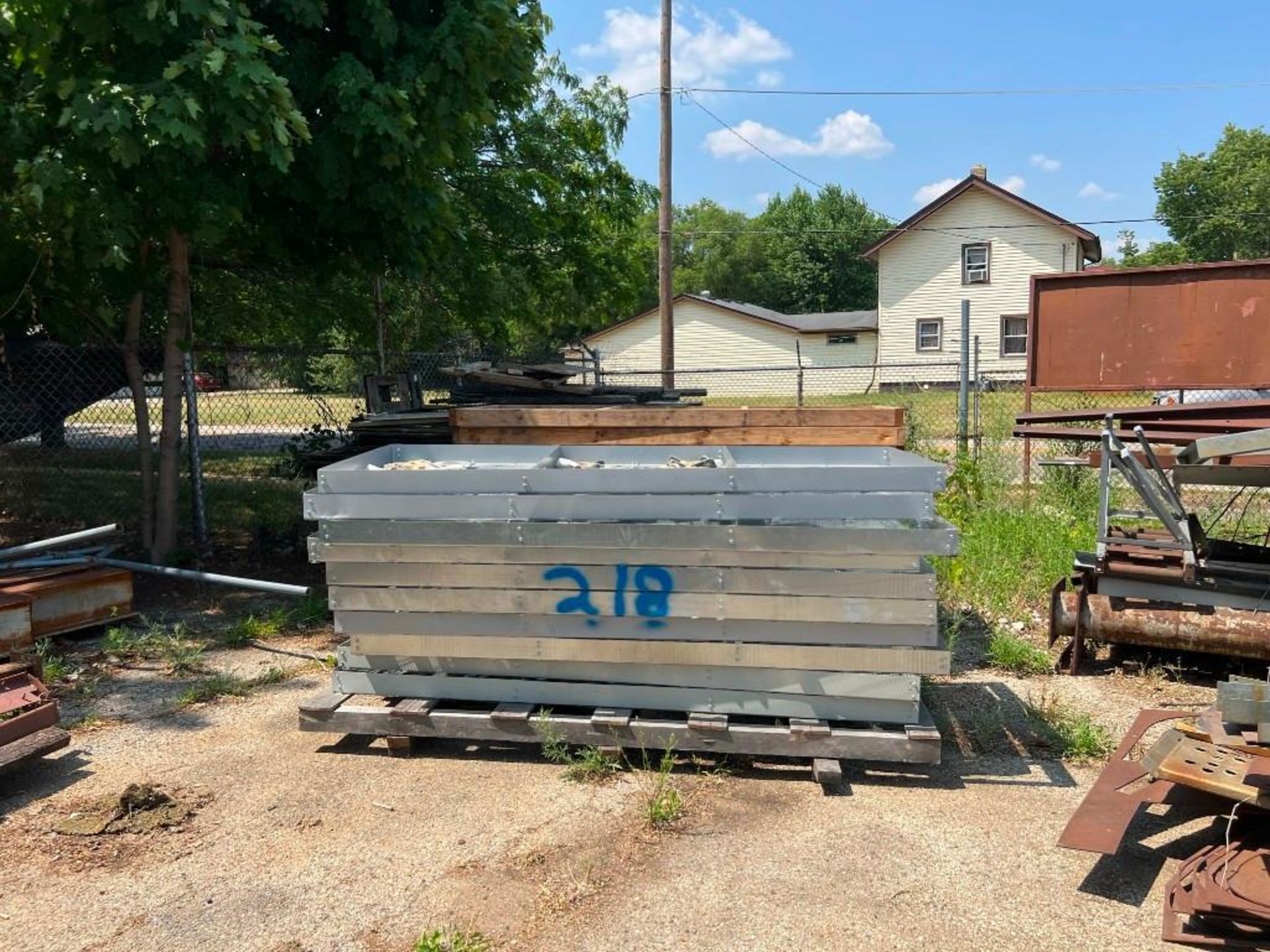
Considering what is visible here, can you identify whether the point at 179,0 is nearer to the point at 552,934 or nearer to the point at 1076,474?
the point at 552,934

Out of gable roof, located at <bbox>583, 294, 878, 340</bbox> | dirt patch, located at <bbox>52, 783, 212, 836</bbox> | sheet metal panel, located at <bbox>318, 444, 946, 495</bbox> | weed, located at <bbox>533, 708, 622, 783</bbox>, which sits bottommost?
dirt patch, located at <bbox>52, 783, 212, 836</bbox>

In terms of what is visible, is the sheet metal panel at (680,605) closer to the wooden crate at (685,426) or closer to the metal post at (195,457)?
the wooden crate at (685,426)

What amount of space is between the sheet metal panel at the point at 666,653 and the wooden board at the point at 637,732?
24cm

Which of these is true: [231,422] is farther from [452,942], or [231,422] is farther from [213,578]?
[452,942]

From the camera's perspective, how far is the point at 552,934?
2.70 metres

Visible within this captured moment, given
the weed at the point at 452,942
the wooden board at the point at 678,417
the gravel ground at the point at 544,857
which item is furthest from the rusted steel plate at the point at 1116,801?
the wooden board at the point at 678,417

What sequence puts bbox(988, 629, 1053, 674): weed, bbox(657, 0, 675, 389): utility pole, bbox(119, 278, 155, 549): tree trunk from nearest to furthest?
bbox(988, 629, 1053, 674): weed, bbox(119, 278, 155, 549): tree trunk, bbox(657, 0, 675, 389): utility pole

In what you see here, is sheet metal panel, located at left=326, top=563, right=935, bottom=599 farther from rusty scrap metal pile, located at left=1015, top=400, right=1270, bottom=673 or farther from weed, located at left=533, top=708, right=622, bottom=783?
rusty scrap metal pile, located at left=1015, top=400, right=1270, bottom=673

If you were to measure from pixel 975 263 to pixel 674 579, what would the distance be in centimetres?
3006

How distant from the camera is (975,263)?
30.6 meters

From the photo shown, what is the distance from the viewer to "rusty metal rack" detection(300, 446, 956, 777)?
11.9 ft

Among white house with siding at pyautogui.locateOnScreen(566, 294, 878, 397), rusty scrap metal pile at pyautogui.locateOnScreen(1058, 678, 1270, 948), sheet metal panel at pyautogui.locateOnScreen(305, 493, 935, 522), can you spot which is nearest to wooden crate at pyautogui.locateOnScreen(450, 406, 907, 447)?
sheet metal panel at pyautogui.locateOnScreen(305, 493, 935, 522)

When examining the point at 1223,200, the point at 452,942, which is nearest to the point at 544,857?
the point at 452,942

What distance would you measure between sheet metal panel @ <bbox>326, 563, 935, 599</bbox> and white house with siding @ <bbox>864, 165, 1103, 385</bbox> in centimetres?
2678
